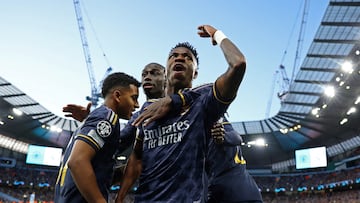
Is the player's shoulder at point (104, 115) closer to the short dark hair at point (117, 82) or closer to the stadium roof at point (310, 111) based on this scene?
the short dark hair at point (117, 82)

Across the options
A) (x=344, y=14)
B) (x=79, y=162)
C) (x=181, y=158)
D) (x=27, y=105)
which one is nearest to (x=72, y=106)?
(x=79, y=162)

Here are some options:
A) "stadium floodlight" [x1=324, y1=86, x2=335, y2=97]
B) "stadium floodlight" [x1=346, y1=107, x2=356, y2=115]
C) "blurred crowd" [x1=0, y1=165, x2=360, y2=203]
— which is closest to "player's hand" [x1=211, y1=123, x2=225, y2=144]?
"stadium floodlight" [x1=324, y1=86, x2=335, y2=97]

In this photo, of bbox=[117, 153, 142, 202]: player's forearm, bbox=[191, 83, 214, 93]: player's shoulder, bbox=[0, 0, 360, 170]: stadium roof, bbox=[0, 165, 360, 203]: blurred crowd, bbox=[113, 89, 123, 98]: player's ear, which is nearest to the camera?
bbox=[191, 83, 214, 93]: player's shoulder

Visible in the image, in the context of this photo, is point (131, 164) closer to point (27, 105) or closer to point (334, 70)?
point (334, 70)

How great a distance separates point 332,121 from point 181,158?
135ft

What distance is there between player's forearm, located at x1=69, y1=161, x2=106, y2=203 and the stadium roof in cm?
2717

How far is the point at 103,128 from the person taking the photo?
302 centimetres

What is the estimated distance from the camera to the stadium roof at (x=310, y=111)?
2873 centimetres

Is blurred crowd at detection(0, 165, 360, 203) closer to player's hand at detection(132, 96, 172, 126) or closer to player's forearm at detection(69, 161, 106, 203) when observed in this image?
player's forearm at detection(69, 161, 106, 203)

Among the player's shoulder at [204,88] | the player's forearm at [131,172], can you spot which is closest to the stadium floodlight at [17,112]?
the player's forearm at [131,172]

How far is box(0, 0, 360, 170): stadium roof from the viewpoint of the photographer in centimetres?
2873

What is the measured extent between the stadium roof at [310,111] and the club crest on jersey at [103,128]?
26735mm

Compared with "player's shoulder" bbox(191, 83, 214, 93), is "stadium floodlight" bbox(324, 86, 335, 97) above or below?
above

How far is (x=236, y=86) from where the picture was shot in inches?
98.8
